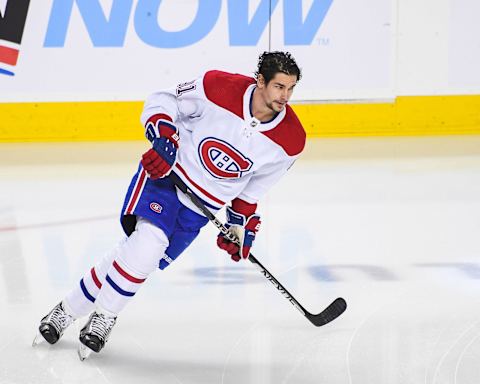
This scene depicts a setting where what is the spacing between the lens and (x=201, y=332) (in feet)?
8.48

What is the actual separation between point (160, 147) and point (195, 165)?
6.4 inches

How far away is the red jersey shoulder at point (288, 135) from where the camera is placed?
2295 millimetres

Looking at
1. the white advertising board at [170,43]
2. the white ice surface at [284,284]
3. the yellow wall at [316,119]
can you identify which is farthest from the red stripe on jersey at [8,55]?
the white ice surface at [284,284]

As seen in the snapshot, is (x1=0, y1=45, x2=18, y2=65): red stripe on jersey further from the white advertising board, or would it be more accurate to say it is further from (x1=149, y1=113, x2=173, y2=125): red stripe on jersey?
(x1=149, y1=113, x2=173, y2=125): red stripe on jersey

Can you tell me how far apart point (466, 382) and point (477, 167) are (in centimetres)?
336

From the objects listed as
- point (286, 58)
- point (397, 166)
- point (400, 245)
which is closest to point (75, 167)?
point (397, 166)

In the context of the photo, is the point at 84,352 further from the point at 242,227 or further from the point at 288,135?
the point at 288,135

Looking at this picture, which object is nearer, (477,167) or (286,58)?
(286,58)

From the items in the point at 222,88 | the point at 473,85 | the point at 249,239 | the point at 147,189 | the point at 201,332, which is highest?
the point at 222,88

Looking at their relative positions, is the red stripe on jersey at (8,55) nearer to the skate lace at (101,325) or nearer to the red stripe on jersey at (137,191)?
the red stripe on jersey at (137,191)

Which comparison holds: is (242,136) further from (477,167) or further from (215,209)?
(477,167)

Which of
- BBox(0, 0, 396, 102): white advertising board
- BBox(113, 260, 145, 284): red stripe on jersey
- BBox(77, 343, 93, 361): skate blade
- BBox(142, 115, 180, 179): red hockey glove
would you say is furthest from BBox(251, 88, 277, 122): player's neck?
BBox(0, 0, 396, 102): white advertising board

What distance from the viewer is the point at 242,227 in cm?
243

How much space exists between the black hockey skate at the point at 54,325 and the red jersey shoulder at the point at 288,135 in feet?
2.59
